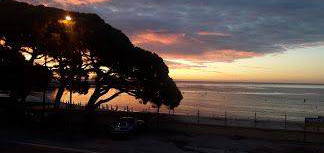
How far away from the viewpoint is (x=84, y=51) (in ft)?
134

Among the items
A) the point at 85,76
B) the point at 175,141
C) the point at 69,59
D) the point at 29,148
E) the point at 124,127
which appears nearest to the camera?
the point at 29,148

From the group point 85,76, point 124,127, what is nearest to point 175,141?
point 124,127

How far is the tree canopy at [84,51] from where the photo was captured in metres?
39.5

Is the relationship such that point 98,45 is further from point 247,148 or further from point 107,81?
point 247,148

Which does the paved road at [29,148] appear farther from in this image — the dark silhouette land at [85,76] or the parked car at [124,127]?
the parked car at [124,127]

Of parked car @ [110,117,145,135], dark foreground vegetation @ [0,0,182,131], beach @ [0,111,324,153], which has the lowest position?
beach @ [0,111,324,153]

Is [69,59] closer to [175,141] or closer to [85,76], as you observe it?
[85,76]

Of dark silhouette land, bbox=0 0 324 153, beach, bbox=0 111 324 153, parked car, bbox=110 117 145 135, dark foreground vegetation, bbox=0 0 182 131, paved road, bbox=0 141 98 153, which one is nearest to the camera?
paved road, bbox=0 141 98 153

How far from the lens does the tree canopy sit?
3947 centimetres

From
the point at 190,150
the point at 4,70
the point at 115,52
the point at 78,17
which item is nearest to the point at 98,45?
the point at 115,52

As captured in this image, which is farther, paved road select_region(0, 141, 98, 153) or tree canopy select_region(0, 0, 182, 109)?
tree canopy select_region(0, 0, 182, 109)

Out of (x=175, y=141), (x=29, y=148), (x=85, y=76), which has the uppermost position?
(x=85, y=76)

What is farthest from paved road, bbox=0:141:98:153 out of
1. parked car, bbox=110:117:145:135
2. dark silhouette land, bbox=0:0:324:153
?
parked car, bbox=110:117:145:135

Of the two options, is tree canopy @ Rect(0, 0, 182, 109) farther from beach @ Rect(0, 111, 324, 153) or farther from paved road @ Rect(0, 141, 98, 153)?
paved road @ Rect(0, 141, 98, 153)
